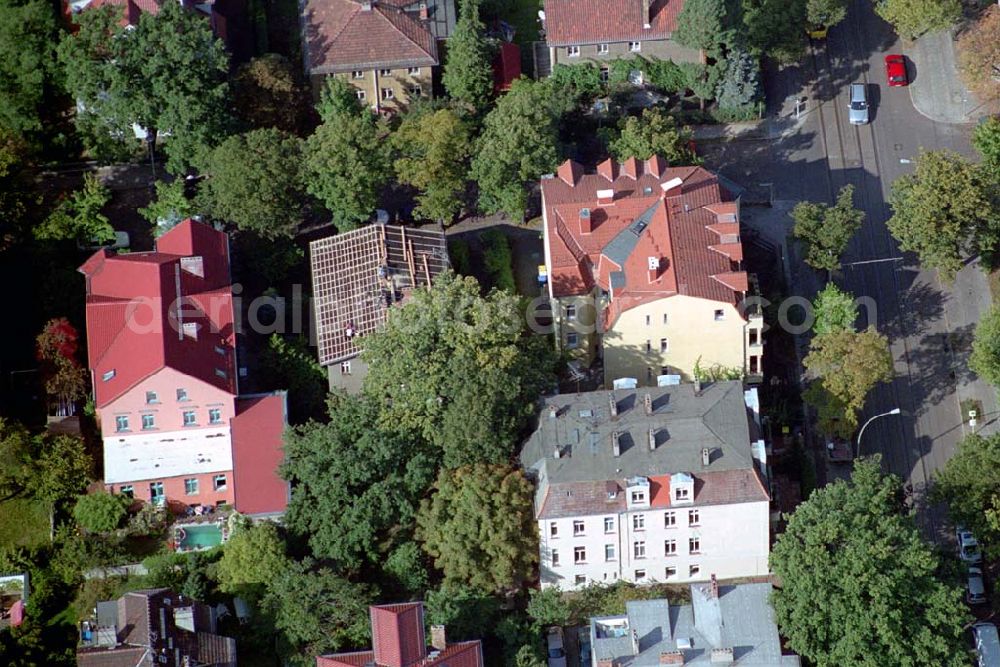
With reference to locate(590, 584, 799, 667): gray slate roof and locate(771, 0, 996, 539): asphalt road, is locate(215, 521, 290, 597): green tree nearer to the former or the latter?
locate(590, 584, 799, 667): gray slate roof

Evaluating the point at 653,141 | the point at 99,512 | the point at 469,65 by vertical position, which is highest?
the point at 469,65

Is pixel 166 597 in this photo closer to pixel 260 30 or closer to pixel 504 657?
pixel 504 657

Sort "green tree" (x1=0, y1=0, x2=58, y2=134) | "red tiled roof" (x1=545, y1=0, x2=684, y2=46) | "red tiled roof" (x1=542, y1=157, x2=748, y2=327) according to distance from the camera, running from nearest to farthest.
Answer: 1. "red tiled roof" (x1=542, y1=157, x2=748, y2=327)
2. "green tree" (x1=0, y1=0, x2=58, y2=134)
3. "red tiled roof" (x1=545, y1=0, x2=684, y2=46)

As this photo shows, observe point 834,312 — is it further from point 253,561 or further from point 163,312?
point 163,312

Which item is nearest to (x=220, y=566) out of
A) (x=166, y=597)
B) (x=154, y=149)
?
(x=166, y=597)

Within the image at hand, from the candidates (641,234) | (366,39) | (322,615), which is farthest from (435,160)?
(322,615)

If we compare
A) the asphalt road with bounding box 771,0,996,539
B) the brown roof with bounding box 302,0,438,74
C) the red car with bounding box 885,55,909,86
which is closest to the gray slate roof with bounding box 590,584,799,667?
the asphalt road with bounding box 771,0,996,539
